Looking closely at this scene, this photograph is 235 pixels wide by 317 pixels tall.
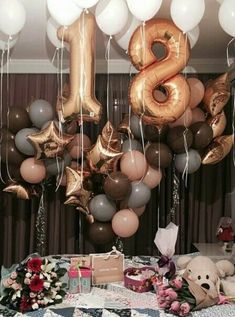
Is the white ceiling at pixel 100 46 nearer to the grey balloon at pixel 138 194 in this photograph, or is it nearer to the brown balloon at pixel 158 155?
the brown balloon at pixel 158 155

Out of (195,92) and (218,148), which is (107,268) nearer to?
(218,148)

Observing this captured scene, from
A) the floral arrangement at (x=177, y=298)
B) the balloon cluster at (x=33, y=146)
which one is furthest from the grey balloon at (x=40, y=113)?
the floral arrangement at (x=177, y=298)

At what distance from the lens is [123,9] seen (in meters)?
2.14

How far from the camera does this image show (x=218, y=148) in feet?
9.21

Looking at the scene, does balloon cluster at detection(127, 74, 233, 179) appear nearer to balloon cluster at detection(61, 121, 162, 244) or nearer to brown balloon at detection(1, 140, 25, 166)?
balloon cluster at detection(61, 121, 162, 244)

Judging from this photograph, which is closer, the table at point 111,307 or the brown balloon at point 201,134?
the table at point 111,307

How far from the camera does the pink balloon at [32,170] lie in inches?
109

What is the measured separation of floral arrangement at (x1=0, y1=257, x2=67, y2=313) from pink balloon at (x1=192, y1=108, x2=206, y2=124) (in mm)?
1449

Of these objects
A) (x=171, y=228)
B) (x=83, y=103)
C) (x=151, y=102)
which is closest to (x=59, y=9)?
(x=83, y=103)

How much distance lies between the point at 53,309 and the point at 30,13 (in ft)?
5.45

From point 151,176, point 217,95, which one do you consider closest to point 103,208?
point 151,176

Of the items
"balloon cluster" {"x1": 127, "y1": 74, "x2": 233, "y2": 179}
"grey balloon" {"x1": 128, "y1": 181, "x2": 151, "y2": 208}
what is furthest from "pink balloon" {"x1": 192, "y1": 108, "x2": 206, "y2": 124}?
"grey balloon" {"x1": 128, "y1": 181, "x2": 151, "y2": 208}

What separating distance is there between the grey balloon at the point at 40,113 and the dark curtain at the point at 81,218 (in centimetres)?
67

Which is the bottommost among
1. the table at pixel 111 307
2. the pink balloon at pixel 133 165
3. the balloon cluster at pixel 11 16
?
the table at pixel 111 307
